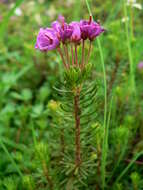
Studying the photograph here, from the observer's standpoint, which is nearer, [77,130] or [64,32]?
[64,32]

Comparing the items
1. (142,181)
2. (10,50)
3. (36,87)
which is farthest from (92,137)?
(10,50)

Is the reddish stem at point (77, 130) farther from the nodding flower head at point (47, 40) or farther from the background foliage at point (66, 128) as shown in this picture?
the nodding flower head at point (47, 40)

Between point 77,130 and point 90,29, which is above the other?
point 90,29

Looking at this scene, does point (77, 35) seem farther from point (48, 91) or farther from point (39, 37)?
point (48, 91)

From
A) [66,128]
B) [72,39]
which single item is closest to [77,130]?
[66,128]

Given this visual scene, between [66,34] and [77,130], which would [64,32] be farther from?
[77,130]

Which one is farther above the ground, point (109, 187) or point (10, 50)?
point (10, 50)
